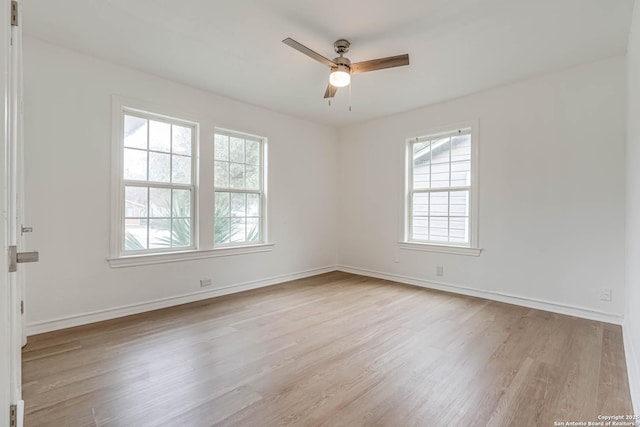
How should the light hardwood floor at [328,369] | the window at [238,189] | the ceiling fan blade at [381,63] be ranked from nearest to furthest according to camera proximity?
the light hardwood floor at [328,369]
the ceiling fan blade at [381,63]
the window at [238,189]

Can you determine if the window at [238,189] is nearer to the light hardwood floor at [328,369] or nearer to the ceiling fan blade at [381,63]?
the light hardwood floor at [328,369]

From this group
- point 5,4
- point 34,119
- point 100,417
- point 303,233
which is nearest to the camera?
point 5,4

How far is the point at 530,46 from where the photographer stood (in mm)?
2887

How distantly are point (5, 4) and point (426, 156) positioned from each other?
14.6 ft

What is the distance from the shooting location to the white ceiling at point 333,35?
2369 mm

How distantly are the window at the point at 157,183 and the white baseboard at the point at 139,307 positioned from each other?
59 centimetres

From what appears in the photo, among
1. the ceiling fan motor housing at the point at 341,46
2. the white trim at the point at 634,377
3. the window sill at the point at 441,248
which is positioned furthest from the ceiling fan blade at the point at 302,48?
the white trim at the point at 634,377

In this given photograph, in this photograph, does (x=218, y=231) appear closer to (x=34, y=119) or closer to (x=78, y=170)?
(x=78, y=170)

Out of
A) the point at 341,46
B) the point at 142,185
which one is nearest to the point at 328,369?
the point at 341,46

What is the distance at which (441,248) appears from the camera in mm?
4352

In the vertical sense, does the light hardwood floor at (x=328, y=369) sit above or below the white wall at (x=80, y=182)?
below

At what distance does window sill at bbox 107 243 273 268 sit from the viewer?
3.29 metres

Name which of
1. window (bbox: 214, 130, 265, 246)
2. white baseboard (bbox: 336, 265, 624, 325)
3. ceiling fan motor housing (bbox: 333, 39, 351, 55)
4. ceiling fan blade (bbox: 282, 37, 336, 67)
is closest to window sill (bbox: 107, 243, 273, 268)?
window (bbox: 214, 130, 265, 246)

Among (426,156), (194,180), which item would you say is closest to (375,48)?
(426,156)
